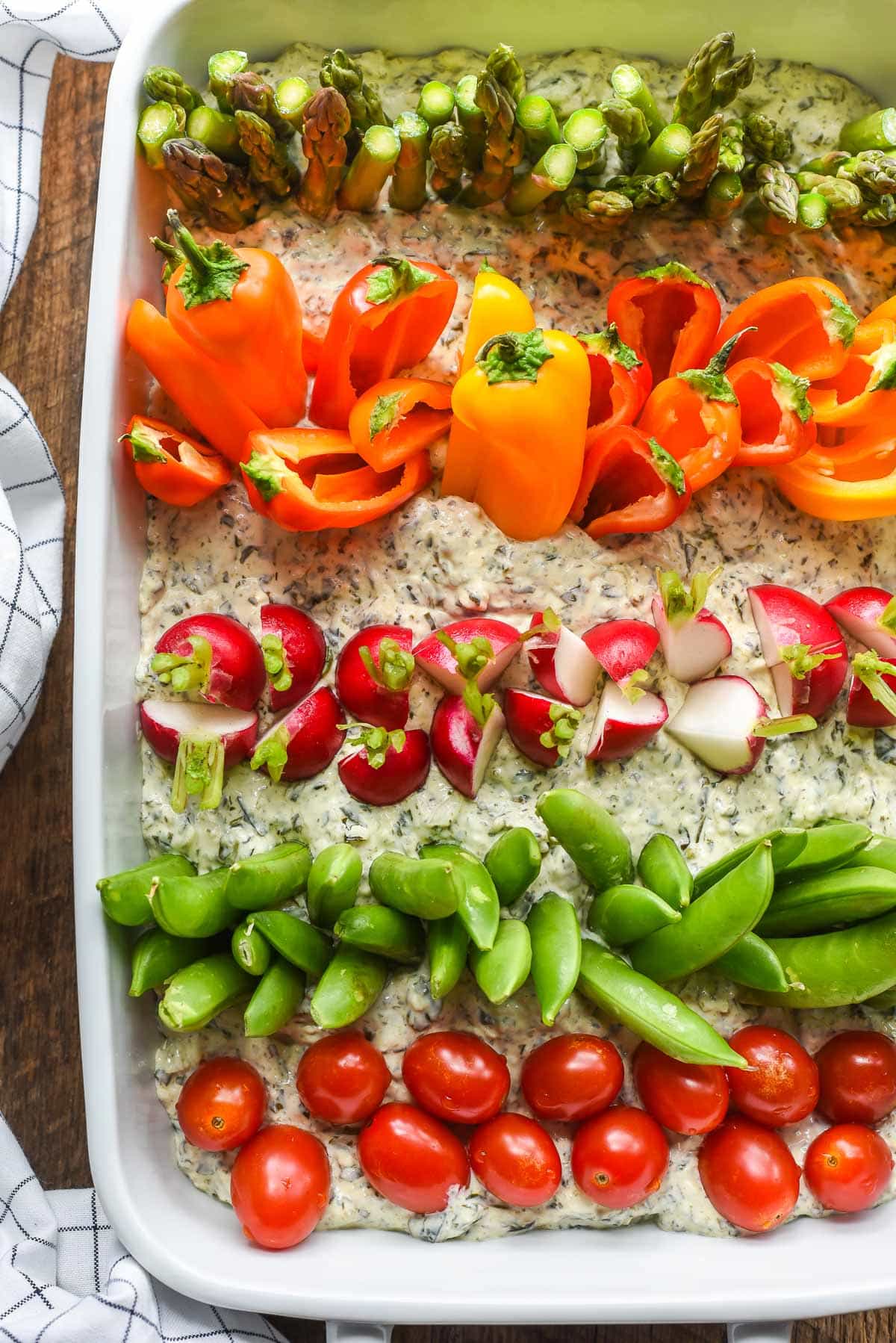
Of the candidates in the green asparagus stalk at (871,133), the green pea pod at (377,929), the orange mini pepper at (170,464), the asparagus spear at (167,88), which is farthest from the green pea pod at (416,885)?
the green asparagus stalk at (871,133)

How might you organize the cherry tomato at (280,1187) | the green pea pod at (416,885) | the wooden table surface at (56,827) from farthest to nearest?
the wooden table surface at (56,827) → the cherry tomato at (280,1187) → the green pea pod at (416,885)

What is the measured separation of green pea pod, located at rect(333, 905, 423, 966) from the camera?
1.55 metres

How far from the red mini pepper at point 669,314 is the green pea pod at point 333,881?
0.86m

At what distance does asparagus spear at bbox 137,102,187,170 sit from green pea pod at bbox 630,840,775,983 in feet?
4.25

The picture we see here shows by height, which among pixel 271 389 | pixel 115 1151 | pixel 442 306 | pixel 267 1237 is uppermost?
pixel 442 306

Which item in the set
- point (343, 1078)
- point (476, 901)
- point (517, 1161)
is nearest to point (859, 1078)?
point (517, 1161)

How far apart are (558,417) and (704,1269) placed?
121cm

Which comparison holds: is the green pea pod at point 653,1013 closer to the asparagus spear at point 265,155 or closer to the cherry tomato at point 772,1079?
the cherry tomato at point 772,1079

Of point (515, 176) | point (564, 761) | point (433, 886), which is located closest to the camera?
point (433, 886)

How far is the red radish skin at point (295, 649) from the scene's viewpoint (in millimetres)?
1641

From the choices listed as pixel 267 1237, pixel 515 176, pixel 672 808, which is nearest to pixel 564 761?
pixel 672 808

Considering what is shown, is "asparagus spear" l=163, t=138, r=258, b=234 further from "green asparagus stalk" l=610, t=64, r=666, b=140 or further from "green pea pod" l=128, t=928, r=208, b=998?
"green pea pod" l=128, t=928, r=208, b=998

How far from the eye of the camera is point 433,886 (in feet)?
4.83

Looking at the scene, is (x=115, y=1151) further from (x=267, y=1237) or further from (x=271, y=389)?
(x=271, y=389)
